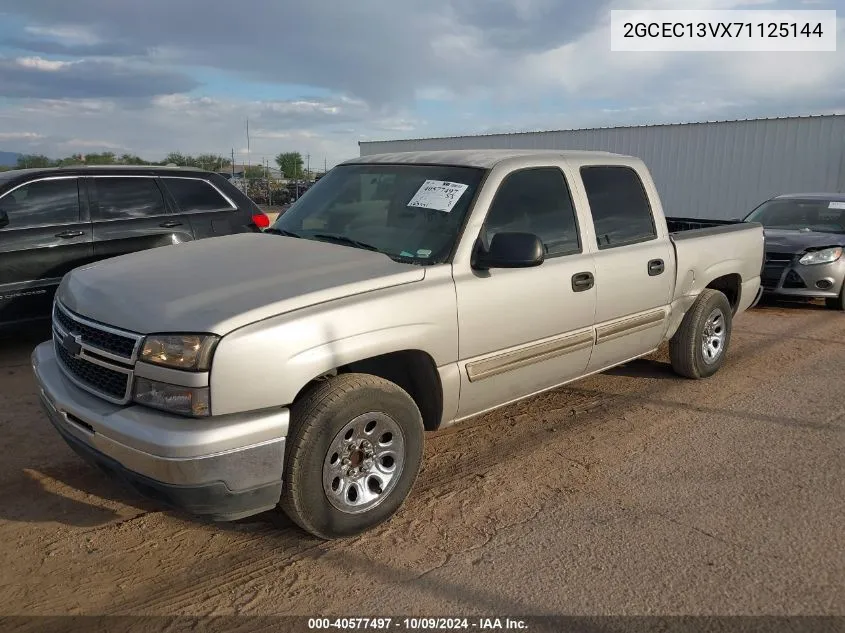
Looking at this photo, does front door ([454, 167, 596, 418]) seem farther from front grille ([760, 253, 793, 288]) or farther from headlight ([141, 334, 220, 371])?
front grille ([760, 253, 793, 288])

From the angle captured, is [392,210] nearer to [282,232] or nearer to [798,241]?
[282,232]

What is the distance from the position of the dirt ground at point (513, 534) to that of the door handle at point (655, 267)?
1.05 metres

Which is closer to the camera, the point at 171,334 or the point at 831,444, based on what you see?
the point at 171,334

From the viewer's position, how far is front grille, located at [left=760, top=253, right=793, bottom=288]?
876 centimetres

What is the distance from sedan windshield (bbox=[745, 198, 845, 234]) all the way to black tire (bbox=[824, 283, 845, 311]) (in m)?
1.03

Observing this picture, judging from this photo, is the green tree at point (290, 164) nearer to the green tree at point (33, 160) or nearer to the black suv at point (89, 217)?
the green tree at point (33, 160)

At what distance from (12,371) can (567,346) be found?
183 inches

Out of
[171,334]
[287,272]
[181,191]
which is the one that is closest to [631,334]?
[287,272]

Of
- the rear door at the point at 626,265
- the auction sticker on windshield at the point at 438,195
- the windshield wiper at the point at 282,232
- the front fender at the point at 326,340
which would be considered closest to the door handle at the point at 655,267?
the rear door at the point at 626,265

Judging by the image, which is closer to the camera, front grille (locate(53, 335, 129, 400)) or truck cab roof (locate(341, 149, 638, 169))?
front grille (locate(53, 335, 129, 400))

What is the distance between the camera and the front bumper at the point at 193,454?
2719 millimetres

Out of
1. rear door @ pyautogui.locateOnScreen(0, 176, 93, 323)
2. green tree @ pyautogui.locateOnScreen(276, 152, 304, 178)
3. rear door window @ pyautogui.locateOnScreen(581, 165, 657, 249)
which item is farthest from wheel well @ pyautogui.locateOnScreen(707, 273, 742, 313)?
green tree @ pyautogui.locateOnScreen(276, 152, 304, 178)

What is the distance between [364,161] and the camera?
4711mm

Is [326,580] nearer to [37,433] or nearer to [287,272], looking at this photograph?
[287,272]
